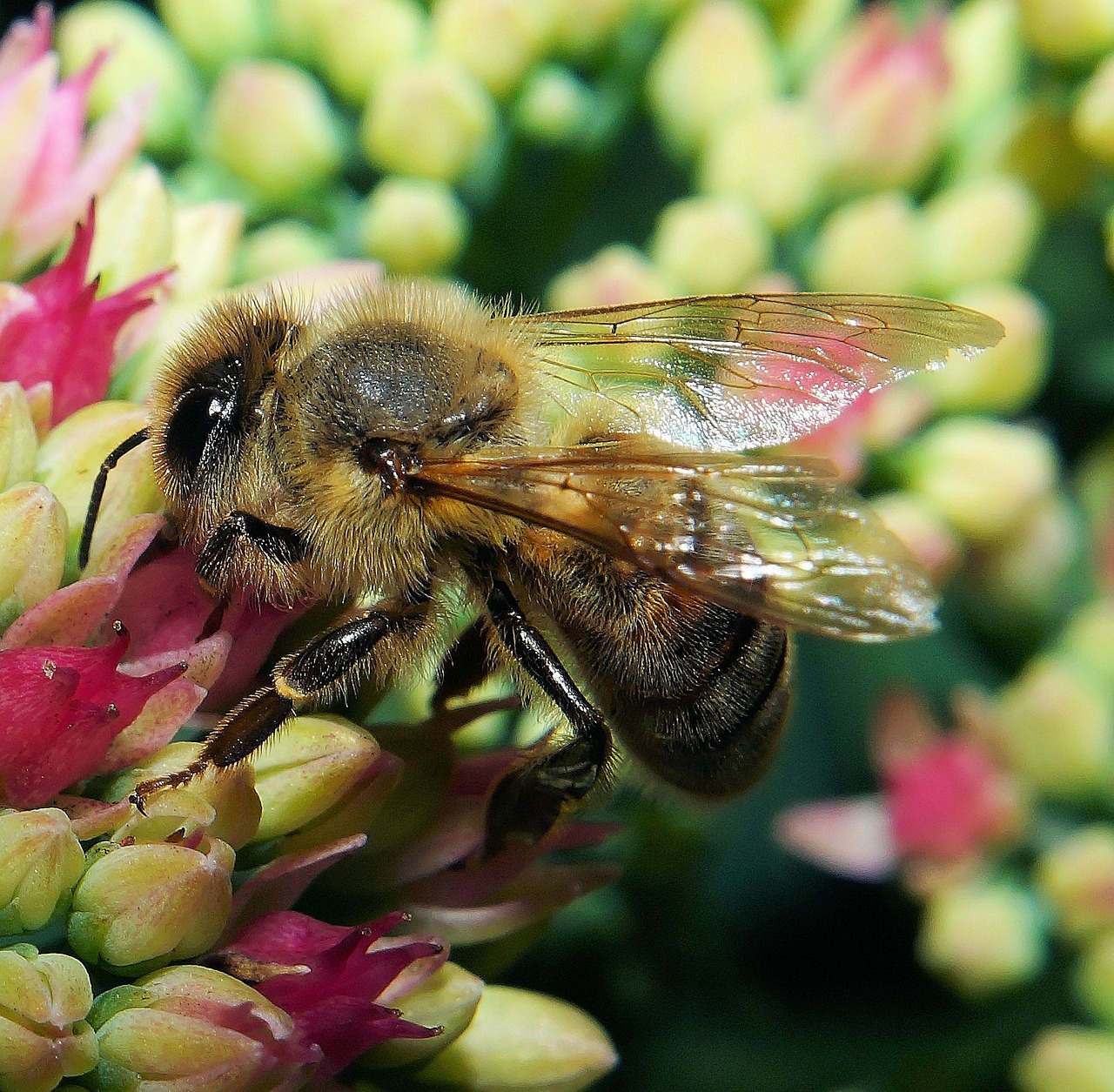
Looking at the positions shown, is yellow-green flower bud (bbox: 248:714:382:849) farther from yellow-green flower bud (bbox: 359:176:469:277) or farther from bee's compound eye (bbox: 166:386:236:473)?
yellow-green flower bud (bbox: 359:176:469:277)

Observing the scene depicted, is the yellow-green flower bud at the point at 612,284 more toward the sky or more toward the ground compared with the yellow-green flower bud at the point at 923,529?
more toward the sky

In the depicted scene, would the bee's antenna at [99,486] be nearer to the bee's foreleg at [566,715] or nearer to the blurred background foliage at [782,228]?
the bee's foreleg at [566,715]

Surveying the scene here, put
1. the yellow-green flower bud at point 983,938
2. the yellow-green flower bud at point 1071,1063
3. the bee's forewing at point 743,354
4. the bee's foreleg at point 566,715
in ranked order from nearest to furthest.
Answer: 1. the bee's foreleg at point 566,715
2. the bee's forewing at point 743,354
3. the yellow-green flower bud at point 1071,1063
4. the yellow-green flower bud at point 983,938

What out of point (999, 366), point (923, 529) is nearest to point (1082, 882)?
point (923, 529)

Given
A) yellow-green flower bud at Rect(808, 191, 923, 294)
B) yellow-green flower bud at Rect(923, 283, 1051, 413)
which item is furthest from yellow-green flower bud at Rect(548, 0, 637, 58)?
yellow-green flower bud at Rect(923, 283, 1051, 413)

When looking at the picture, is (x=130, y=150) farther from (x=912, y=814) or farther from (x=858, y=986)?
(x=858, y=986)

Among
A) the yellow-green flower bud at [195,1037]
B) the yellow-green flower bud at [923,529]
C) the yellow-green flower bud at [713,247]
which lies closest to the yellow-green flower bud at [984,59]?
the yellow-green flower bud at [713,247]

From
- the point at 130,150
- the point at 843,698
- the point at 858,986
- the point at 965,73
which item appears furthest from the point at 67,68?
the point at 858,986
